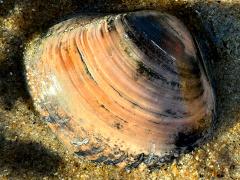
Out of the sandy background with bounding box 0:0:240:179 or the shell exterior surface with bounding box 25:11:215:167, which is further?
the sandy background with bounding box 0:0:240:179

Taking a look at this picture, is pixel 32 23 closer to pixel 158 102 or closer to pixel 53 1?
pixel 53 1

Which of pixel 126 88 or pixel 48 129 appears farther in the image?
pixel 48 129

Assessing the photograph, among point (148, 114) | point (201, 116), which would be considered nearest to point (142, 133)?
point (148, 114)

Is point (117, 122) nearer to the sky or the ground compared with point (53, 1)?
nearer to the ground

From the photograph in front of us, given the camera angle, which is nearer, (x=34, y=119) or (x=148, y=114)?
(x=148, y=114)

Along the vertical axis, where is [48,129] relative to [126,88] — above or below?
below
